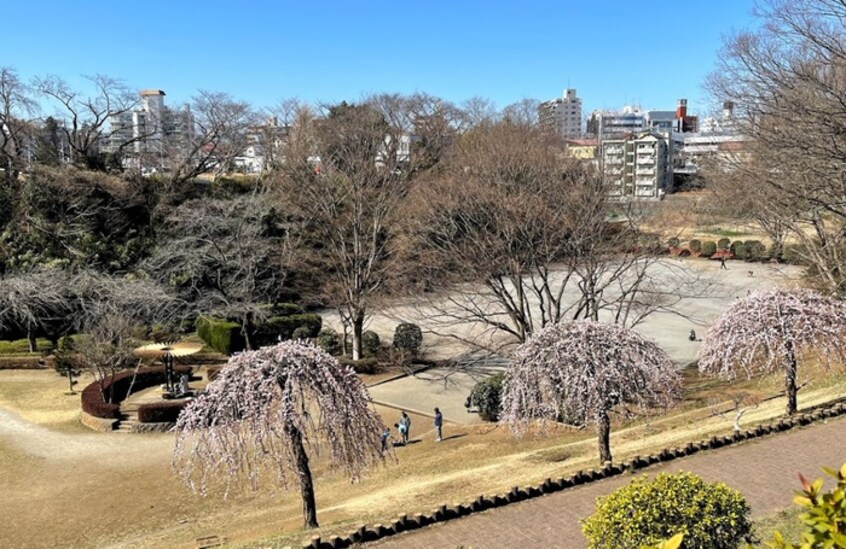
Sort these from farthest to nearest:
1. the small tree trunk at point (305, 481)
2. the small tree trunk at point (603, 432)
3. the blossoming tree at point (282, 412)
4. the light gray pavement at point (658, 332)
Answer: the light gray pavement at point (658, 332) → the small tree trunk at point (603, 432) → the small tree trunk at point (305, 481) → the blossoming tree at point (282, 412)

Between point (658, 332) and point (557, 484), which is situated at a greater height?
point (658, 332)

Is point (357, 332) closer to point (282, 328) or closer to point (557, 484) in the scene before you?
point (282, 328)

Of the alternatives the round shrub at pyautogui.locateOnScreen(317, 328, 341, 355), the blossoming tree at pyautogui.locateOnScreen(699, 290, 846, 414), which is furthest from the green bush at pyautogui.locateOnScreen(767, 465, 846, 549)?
the round shrub at pyautogui.locateOnScreen(317, 328, 341, 355)

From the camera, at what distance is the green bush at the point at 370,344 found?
81.7 ft

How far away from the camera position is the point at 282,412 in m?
9.69

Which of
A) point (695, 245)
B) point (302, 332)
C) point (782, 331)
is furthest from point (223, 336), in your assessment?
point (695, 245)

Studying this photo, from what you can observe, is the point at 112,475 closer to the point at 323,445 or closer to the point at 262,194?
the point at 323,445

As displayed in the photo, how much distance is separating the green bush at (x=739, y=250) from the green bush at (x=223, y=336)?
34.7m

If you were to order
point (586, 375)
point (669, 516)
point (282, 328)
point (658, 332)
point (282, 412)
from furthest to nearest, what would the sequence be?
point (282, 328) < point (658, 332) < point (586, 375) < point (282, 412) < point (669, 516)

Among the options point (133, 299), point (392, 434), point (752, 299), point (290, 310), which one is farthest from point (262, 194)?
point (752, 299)

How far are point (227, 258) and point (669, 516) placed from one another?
23083 millimetres

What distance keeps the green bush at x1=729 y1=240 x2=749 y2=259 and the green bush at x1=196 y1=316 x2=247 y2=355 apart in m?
34.7

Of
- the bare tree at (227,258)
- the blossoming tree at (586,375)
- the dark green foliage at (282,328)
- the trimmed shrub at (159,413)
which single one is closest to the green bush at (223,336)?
the bare tree at (227,258)

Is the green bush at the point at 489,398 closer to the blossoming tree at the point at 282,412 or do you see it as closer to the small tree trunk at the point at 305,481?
the blossoming tree at the point at 282,412
